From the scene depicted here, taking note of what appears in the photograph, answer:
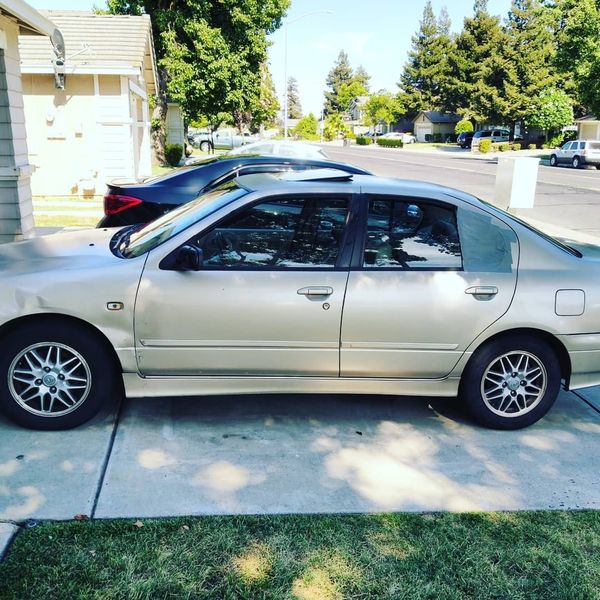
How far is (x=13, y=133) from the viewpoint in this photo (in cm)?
878

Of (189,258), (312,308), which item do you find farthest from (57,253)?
(312,308)

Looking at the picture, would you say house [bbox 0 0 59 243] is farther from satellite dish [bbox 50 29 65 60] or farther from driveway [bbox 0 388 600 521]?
driveway [bbox 0 388 600 521]

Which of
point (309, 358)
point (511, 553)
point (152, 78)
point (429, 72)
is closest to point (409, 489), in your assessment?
point (511, 553)

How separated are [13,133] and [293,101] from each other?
147 m

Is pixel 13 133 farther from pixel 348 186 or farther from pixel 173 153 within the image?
pixel 173 153

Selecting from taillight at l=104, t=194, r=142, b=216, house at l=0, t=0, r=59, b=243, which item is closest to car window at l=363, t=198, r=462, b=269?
taillight at l=104, t=194, r=142, b=216

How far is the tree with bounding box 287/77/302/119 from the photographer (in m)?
148

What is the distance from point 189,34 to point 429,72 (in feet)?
212

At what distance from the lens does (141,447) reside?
406 centimetres

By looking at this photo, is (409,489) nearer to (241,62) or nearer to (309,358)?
(309,358)

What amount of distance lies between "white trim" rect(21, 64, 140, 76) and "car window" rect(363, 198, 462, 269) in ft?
44.2

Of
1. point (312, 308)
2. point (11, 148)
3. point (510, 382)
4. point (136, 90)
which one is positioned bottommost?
point (510, 382)

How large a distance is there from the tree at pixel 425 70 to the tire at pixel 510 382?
81.6m

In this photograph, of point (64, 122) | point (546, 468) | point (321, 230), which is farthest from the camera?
point (64, 122)
